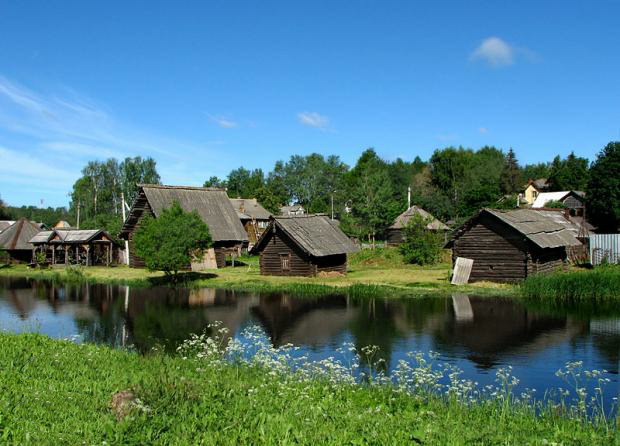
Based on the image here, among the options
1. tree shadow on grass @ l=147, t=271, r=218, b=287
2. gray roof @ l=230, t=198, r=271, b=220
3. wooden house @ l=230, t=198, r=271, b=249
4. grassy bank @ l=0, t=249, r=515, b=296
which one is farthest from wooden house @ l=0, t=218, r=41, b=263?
gray roof @ l=230, t=198, r=271, b=220

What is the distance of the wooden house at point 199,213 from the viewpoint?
5025cm

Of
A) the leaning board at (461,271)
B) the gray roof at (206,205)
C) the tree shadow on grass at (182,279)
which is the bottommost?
Result: the tree shadow on grass at (182,279)

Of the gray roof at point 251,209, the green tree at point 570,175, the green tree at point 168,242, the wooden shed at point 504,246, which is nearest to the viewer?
the wooden shed at point 504,246

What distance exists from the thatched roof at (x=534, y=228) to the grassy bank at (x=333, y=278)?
350 cm

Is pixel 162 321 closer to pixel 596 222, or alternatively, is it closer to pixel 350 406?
pixel 350 406

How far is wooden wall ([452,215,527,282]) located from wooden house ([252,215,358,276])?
922 centimetres

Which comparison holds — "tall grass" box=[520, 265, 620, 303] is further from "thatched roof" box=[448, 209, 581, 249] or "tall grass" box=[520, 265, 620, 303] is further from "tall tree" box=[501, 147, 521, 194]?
"tall tree" box=[501, 147, 521, 194]

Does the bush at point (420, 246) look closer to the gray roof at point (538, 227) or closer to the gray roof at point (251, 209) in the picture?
the gray roof at point (538, 227)

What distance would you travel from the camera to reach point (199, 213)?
52781 mm

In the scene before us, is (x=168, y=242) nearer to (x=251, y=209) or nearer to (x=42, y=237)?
(x=42, y=237)

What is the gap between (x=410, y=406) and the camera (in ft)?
37.5

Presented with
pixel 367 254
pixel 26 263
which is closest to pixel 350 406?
pixel 367 254

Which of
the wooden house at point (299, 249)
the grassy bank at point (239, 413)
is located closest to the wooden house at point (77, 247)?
the wooden house at point (299, 249)

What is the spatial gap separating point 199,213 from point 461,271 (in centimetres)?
2575
